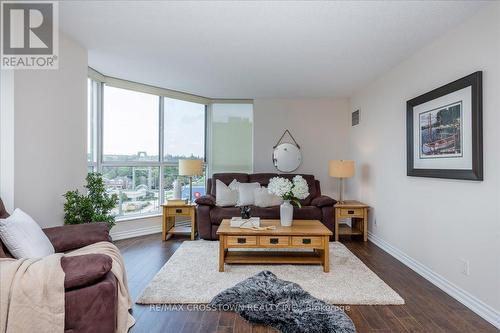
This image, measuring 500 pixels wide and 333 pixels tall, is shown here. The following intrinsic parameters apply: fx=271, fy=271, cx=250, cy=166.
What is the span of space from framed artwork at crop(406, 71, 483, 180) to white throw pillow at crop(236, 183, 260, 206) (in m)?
2.25

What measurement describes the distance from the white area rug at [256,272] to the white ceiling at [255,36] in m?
2.42

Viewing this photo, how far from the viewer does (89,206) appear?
2.68m

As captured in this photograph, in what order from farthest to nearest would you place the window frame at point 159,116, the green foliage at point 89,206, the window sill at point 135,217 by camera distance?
the window sill at point 135,217, the window frame at point 159,116, the green foliage at point 89,206

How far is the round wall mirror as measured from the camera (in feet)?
17.1

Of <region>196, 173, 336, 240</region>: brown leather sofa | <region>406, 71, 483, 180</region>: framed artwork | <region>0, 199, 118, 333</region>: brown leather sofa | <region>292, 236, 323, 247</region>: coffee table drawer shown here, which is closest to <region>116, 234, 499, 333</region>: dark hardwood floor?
<region>0, 199, 118, 333</region>: brown leather sofa

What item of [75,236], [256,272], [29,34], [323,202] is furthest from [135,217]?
[323,202]

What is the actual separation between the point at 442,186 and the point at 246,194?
263cm

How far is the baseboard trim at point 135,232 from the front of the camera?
4137mm

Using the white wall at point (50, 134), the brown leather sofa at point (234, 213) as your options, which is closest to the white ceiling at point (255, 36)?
the white wall at point (50, 134)

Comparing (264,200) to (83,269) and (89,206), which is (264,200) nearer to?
(89,206)

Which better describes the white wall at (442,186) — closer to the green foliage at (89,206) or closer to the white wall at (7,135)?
the green foliage at (89,206)

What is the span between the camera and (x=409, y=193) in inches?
126

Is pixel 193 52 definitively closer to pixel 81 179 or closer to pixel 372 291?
pixel 81 179

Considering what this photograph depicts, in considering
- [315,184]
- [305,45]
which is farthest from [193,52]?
[315,184]
